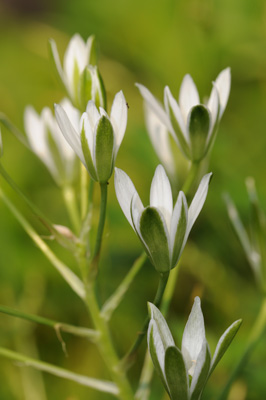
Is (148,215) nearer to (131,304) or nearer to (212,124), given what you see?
(212,124)

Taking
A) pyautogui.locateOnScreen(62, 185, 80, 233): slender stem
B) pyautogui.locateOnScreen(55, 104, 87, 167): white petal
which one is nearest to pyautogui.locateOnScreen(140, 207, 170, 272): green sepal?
pyautogui.locateOnScreen(55, 104, 87, 167): white petal

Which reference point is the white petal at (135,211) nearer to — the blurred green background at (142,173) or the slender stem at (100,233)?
the slender stem at (100,233)

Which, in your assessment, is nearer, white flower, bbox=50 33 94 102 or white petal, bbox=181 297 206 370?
white petal, bbox=181 297 206 370

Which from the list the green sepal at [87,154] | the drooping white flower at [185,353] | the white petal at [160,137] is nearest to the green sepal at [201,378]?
the drooping white flower at [185,353]

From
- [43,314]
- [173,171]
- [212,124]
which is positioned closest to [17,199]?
[43,314]

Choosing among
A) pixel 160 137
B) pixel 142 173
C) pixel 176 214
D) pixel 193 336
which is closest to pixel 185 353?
pixel 193 336

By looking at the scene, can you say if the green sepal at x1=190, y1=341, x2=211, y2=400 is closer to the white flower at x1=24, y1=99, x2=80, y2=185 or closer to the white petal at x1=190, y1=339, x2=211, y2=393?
the white petal at x1=190, y1=339, x2=211, y2=393
